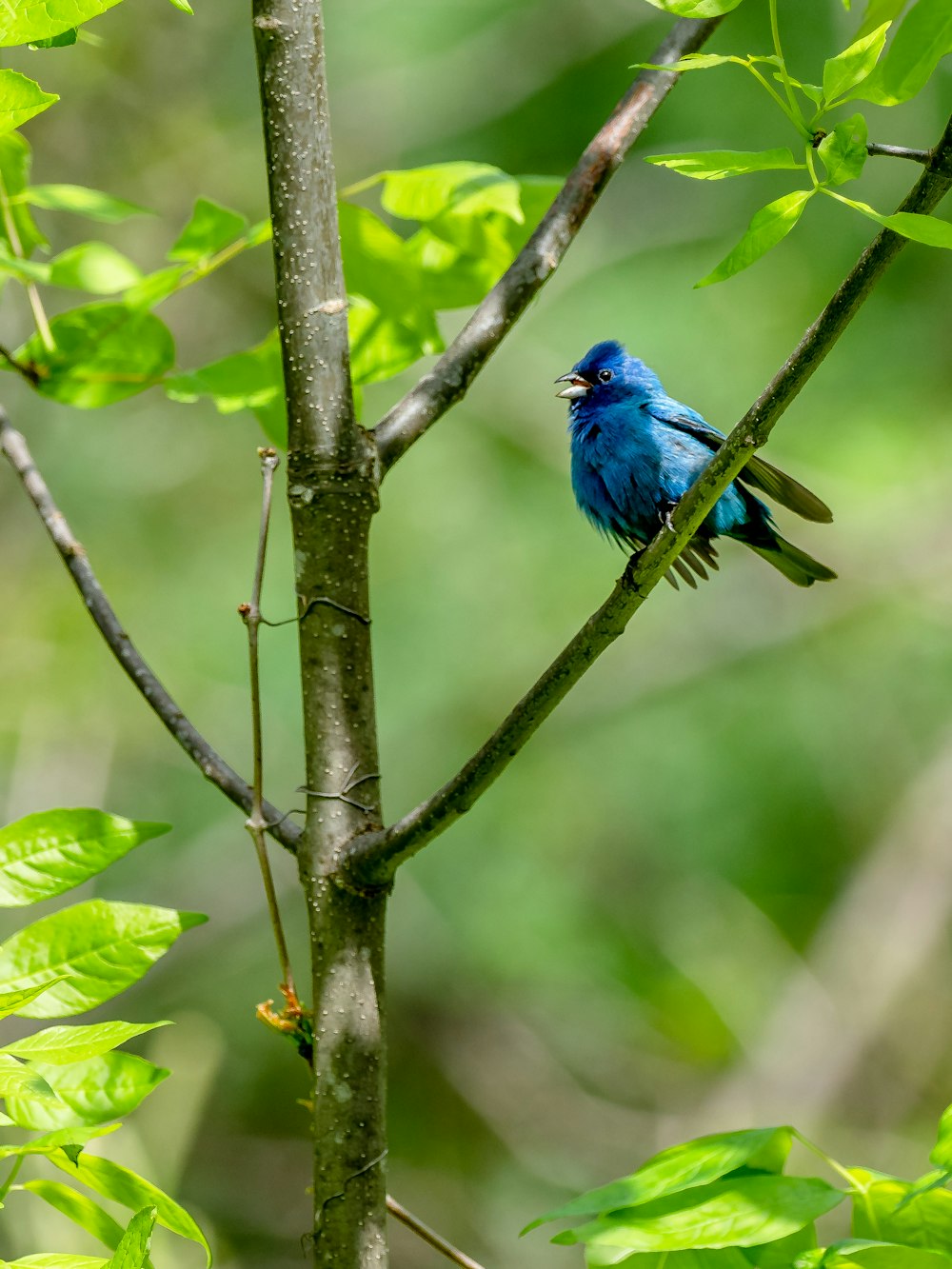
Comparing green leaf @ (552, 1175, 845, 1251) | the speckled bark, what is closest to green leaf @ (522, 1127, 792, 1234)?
green leaf @ (552, 1175, 845, 1251)

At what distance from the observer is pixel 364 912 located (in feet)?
5.82

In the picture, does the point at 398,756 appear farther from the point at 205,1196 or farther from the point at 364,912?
the point at 364,912

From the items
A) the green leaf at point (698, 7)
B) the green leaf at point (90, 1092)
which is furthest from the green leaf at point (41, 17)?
the green leaf at point (90, 1092)

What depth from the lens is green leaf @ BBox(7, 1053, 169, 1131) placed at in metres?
1.37

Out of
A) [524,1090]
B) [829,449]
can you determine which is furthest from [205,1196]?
[829,449]

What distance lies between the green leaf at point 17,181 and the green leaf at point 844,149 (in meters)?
1.45

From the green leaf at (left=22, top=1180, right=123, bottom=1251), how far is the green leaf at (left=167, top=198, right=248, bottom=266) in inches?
56.8

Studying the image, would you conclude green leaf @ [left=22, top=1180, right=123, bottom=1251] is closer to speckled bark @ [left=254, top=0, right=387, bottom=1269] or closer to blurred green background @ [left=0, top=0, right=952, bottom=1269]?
speckled bark @ [left=254, top=0, right=387, bottom=1269]

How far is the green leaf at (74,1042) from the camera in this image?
1.20 meters

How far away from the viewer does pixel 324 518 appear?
1.85 meters

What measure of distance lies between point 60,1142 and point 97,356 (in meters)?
1.40

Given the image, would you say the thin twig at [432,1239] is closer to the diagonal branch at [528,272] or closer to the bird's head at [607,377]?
the diagonal branch at [528,272]

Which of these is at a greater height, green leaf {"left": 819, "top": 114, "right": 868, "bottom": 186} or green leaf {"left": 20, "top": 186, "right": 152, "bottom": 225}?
green leaf {"left": 20, "top": 186, "right": 152, "bottom": 225}

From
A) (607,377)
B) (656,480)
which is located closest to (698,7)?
(656,480)
